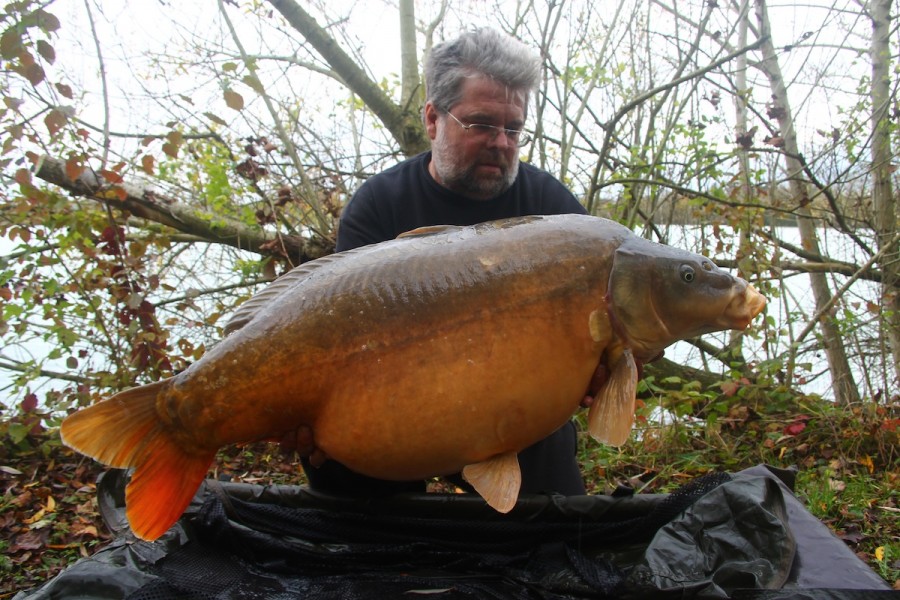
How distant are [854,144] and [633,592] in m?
2.84

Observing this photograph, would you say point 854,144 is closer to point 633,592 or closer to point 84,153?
point 633,592

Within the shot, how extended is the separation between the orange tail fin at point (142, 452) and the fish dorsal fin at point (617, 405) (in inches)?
25.8

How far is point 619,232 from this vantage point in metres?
1.14

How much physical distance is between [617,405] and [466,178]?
0.78 metres

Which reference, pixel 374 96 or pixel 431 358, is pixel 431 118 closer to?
pixel 431 358

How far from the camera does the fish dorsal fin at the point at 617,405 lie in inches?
43.6

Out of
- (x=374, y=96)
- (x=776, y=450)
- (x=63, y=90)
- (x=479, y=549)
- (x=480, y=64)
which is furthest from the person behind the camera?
(x=374, y=96)

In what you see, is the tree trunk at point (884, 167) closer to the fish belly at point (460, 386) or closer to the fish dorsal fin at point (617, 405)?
the fish dorsal fin at point (617, 405)

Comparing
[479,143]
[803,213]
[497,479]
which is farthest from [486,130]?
[803,213]

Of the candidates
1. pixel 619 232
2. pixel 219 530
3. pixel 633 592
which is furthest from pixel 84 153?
pixel 633 592

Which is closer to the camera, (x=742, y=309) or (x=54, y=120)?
(x=742, y=309)

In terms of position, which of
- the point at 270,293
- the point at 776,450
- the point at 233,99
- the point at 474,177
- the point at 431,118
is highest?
the point at 233,99

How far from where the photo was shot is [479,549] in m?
1.34

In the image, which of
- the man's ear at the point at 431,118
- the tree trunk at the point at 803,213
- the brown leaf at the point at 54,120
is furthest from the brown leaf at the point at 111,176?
the tree trunk at the point at 803,213
